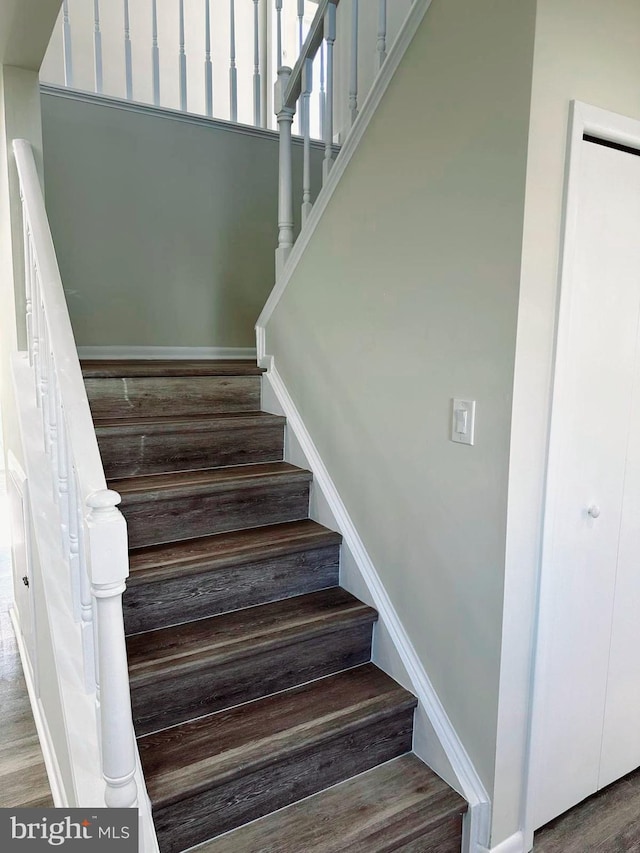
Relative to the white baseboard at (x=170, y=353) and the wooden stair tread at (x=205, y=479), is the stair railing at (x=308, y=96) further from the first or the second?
the white baseboard at (x=170, y=353)

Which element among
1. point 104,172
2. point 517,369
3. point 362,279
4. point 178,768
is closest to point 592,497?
point 517,369

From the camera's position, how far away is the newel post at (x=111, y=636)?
1.12m

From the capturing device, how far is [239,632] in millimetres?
1913

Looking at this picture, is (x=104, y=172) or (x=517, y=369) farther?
(x=104, y=172)

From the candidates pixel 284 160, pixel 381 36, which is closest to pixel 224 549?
pixel 284 160

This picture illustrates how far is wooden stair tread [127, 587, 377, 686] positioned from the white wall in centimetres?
57

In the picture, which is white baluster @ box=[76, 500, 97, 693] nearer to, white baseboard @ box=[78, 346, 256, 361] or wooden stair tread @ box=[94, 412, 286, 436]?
wooden stair tread @ box=[94, 412, 286, 436]

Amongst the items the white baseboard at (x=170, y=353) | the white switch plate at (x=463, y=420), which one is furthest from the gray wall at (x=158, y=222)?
the white switch plate at (x=463, y=420)

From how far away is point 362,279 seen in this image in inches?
82.5

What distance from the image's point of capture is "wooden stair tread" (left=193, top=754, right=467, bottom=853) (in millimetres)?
1562

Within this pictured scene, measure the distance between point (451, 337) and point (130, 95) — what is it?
2.75 m

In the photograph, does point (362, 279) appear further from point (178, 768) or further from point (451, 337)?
point (178, 768)

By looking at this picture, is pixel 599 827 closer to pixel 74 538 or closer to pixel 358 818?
pixel 358 818

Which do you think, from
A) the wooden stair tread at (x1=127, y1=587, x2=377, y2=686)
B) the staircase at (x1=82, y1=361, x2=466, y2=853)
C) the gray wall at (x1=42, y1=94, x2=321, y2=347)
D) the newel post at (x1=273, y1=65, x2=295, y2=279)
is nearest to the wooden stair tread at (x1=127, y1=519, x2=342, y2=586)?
the staircase at (x1=82, y1=361, x2=466, y2=853)
